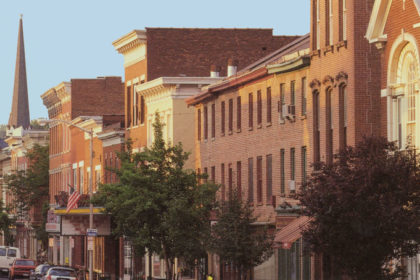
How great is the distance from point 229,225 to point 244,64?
32.5m

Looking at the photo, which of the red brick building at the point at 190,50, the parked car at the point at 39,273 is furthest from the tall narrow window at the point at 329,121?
the red brick building at the point at 190,50

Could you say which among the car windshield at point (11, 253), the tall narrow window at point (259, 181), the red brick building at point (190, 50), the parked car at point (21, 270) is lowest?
the parked car at point (21, 270)

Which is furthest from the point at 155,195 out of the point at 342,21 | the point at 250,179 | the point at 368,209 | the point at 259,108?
the point at 368,209

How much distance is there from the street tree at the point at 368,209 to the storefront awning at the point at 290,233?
445 inches

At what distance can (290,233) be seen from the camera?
1820 inches

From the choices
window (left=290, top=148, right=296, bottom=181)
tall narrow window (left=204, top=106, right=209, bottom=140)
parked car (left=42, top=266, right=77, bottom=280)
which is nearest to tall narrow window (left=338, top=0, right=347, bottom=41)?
window (left=290, top=148, right=296, bottom=181)

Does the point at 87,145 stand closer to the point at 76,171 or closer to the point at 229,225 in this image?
the point at 76,171

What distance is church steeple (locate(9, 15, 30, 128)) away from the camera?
615ft

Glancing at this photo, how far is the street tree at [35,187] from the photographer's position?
364 feet

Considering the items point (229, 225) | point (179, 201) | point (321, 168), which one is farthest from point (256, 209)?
point (321, 168)

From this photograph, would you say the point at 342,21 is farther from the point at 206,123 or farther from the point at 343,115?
the point at 206,123

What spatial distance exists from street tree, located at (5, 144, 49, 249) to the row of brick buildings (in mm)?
11136

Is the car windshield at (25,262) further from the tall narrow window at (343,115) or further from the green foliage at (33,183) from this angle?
the tall narrow window at (343,115)

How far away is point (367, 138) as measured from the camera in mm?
33250
